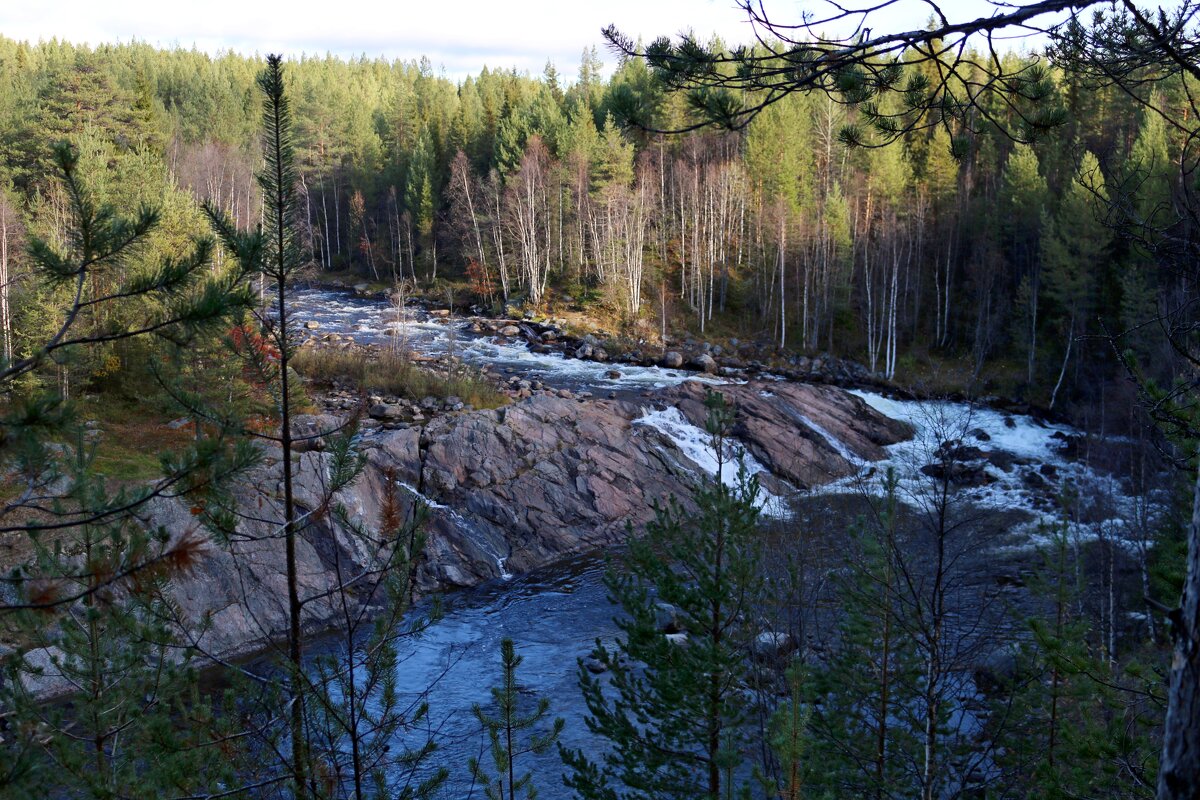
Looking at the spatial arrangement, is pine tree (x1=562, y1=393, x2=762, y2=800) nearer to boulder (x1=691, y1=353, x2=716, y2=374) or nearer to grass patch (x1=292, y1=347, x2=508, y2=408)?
grass patch (x1=292, y1=347, x2=508, y2=408)

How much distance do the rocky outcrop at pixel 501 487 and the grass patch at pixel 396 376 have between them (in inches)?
152

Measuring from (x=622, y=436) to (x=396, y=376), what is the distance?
8301mm

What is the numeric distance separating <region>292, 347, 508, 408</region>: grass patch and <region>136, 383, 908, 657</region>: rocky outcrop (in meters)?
3.85

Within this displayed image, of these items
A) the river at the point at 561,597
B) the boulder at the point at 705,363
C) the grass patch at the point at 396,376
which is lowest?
the river at the point at 561,597

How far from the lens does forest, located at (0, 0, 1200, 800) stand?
500cm

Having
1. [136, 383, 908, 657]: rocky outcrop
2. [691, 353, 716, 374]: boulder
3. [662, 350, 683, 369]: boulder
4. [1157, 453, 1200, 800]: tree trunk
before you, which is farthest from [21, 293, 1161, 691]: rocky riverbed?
[1157, 453, 1200, 800]: tree trunk

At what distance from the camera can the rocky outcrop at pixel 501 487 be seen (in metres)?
17.2

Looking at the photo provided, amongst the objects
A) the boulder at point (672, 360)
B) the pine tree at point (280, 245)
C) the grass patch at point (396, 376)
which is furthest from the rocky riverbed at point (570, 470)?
the pine tree at point (280, 245)

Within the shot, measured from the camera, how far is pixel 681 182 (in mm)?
46688

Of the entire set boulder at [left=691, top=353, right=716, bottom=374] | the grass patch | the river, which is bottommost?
the river

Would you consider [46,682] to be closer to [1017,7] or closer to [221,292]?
[221,292]

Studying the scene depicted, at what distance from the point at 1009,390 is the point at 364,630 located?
89.2 ft

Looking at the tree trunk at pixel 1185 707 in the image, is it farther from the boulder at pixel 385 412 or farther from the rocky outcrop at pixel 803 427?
the boulder at pixel 385 412

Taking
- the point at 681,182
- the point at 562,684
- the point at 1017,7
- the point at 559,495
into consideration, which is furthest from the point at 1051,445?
the point at 1017,7
